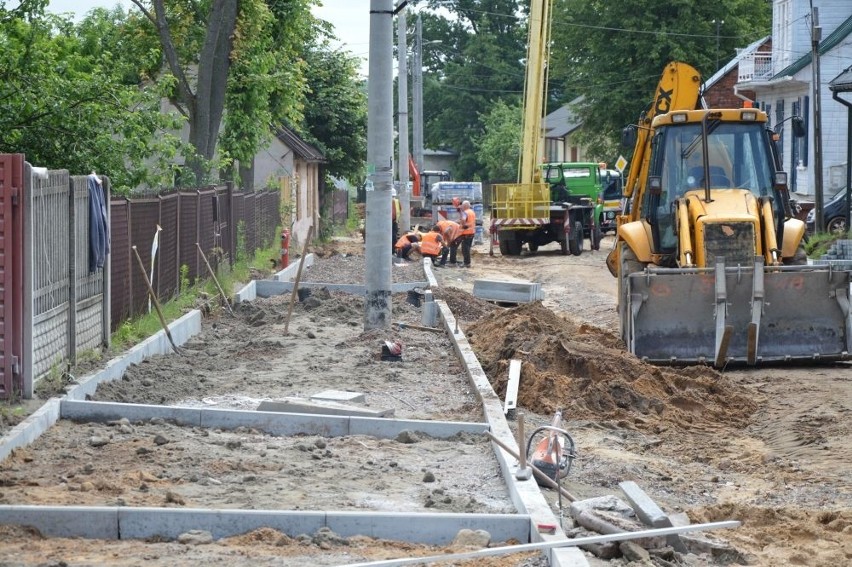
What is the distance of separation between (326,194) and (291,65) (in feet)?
60.4

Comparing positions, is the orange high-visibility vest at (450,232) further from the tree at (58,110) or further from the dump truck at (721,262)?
the dump truck at (721,262)

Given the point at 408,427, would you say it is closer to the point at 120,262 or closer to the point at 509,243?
the point at 120,262

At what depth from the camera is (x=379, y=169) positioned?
55.4ft

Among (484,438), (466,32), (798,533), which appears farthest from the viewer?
(466,32)

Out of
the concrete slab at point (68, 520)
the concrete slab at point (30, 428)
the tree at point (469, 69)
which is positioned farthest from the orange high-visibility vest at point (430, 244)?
the tree at point (469, 69)

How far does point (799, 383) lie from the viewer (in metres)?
13.3

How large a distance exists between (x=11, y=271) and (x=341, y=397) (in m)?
2.92

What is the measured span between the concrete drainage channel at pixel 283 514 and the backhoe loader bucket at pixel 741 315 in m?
4.44

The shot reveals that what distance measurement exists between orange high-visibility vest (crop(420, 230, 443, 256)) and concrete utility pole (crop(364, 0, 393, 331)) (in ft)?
48.5

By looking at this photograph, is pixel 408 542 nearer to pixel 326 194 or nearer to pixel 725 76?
pixel 326 194

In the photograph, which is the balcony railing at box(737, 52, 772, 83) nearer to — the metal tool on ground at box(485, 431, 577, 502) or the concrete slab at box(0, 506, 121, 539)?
the metal tool on ground at box(485, 431, 577, 502)

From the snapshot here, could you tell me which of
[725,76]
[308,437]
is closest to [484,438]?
[308,437]

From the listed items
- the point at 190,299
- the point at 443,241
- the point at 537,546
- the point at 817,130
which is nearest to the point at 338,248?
the point at 443,241

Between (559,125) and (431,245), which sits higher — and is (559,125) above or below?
above
